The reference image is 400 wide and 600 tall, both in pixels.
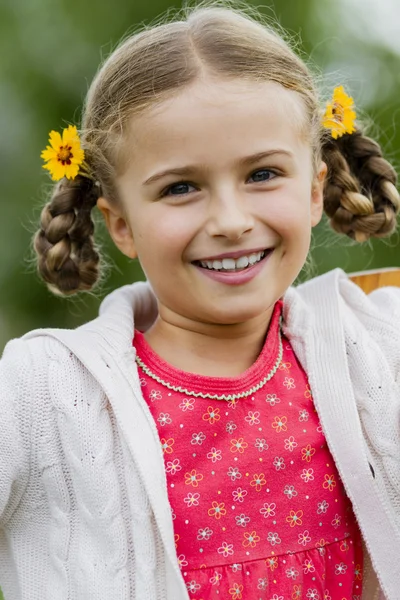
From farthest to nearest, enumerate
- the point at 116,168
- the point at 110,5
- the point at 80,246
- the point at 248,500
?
the point at 110,5, the point at 80,246, the point at 116,168, the point at 248,500

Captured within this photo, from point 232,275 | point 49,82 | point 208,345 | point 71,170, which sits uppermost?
point 49,82

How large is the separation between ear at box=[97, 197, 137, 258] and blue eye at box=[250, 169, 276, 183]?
0.32m

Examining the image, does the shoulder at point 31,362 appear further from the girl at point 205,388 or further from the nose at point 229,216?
the nose at point 229,216

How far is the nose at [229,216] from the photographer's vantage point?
1.72 metres

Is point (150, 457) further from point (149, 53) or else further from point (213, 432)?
point (149, 53)

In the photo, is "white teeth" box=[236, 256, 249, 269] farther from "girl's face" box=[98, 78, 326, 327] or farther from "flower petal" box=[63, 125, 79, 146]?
"flower petal" box=[63, 125, 79, 146]

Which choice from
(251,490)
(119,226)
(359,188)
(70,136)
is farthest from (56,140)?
(251,490)

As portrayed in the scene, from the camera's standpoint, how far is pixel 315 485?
1.82 m

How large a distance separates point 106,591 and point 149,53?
3.49 feet

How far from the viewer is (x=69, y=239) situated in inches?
81.8

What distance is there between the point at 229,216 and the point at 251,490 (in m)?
0.54

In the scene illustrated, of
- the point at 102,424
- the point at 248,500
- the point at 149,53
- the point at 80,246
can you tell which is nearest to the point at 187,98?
the point at 149,53

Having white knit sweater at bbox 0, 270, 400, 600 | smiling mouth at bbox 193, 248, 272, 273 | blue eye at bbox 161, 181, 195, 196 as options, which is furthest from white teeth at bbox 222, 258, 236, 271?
white knit sweater at bbox 0, 270, 400, 600

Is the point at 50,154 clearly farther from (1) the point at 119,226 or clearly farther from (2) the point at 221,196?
(2) the point at 221,196
